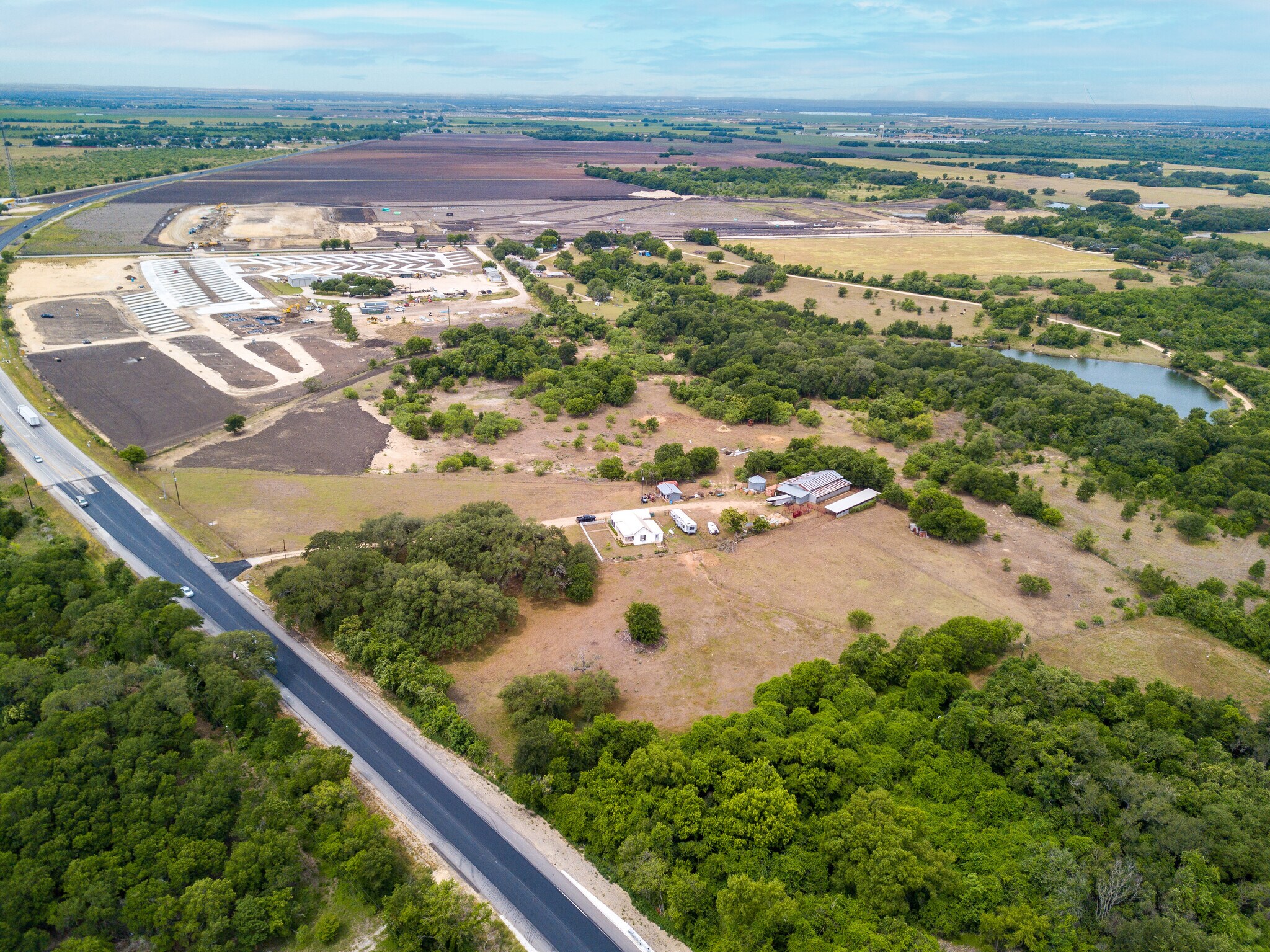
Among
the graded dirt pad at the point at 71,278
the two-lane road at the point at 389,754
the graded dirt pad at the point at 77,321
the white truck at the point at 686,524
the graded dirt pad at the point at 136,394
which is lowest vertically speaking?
the two-lane road at the point at 389,754

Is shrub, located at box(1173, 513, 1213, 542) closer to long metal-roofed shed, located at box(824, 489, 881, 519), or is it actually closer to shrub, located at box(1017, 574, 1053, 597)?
shrub, located at box(1017, 574, 1053, 597)

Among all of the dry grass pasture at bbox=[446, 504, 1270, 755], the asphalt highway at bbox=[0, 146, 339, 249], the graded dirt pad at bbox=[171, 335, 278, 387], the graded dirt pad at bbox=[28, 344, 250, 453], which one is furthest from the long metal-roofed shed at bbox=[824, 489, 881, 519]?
the asphalt highway at bbox=[0, 146, 339, 249]

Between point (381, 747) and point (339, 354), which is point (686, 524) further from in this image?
point (339, 354)

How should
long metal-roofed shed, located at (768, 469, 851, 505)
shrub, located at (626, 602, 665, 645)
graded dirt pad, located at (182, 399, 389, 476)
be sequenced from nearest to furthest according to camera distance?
shrub, located at (626, 602, 665, 645) → long metal-roofed shed, located at (768, 469, 851, 505) → graded dirt pad, located at (182, 399, 389, 476)

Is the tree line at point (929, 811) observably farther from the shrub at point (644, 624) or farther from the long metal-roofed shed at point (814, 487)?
the long metal-roofed shed at point (814, 487)

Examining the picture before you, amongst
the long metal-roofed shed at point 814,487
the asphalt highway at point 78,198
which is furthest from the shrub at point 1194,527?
the asphalt highway at point 78,198

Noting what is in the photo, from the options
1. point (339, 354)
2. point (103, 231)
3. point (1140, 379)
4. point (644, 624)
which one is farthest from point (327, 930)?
point (103, 231)
